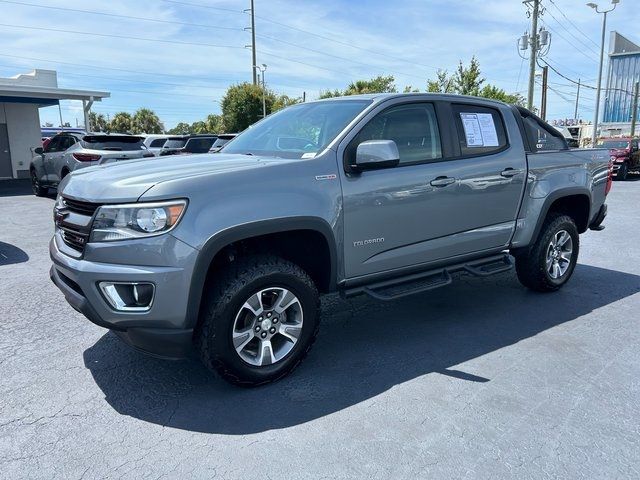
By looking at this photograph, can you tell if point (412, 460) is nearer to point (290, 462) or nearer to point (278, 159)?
point (290, 462)

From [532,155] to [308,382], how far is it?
3.11 meters

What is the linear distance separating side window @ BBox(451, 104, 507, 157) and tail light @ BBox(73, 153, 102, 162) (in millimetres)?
9611

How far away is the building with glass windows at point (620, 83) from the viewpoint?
67.0 m

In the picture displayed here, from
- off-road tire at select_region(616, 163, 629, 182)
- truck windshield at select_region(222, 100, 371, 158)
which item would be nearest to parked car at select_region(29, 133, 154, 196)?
truck windshield at select_region(222, 100, 371, 158)

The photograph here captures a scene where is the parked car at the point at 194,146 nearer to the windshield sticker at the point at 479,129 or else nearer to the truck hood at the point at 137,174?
the windshield sticker at the point at 479,129

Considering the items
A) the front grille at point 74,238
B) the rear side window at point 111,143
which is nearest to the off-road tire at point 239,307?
the front grille at point 74,238

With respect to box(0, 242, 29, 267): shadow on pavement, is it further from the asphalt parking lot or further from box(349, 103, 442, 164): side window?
box(349, 103, 442, 164): side window

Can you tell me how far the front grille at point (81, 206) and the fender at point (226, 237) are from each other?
2.36 feet

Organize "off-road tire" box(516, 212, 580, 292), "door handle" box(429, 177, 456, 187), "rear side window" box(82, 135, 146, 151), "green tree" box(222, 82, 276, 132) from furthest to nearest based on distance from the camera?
1. "green tree" box(222, 82, 276, 132)
2. "rear side window" box(82, 135, 146, 151)
3. "off-road tire" box(516, 212, 580, 292)
4. "door handle" box(429, 177, 456, 187)

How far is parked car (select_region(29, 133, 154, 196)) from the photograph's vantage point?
1174 centimetres

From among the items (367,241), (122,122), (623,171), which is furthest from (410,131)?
(122,122)

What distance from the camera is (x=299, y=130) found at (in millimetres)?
A: 4117

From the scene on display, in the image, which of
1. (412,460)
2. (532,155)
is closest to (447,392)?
(412,460)

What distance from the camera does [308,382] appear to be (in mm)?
3439
